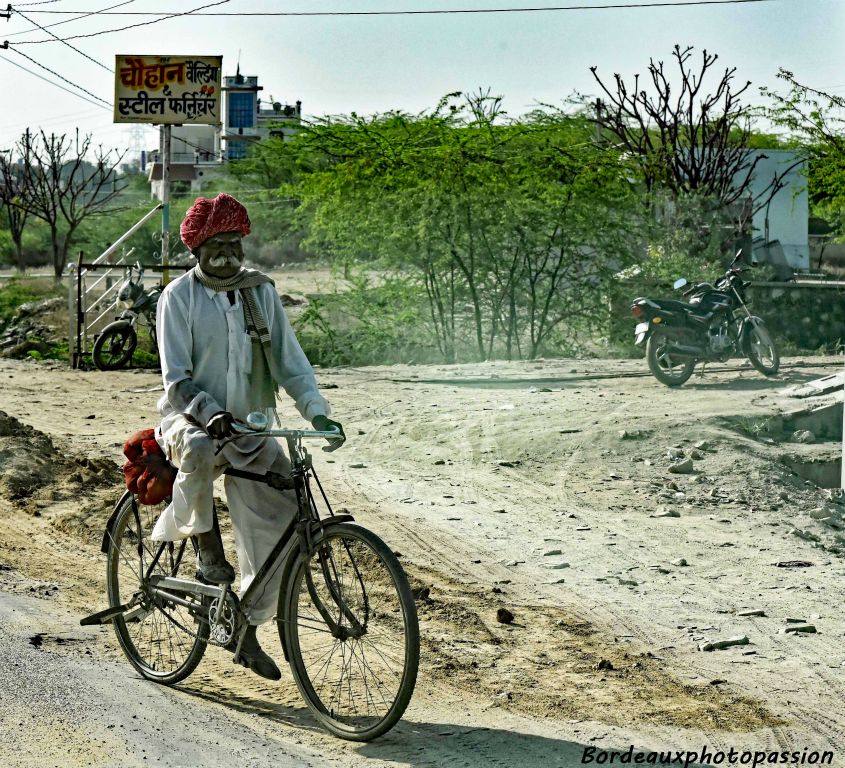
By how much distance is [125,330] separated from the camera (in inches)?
690

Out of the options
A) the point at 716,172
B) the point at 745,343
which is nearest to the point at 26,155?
the point at 716,172

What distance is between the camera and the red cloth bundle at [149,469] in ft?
15.0

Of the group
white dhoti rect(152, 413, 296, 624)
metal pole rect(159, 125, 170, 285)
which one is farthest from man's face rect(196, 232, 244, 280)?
metal pole rect(159, 125, 170, 285)

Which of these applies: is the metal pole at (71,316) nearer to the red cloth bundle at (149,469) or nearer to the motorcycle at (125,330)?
the motorcycle at (125,330)

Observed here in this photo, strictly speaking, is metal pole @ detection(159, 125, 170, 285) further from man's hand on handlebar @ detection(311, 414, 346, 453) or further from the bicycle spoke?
the bicycle spoke

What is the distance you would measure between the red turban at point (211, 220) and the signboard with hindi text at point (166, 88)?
17.6m

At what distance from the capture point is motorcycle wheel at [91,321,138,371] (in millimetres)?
17422

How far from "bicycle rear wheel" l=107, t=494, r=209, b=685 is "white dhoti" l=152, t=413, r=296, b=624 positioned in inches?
16.4

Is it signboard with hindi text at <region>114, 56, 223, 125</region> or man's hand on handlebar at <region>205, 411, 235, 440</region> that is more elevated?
signboard with hindi text at <region>114, 56, 223, 125</region>

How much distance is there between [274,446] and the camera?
4441mm

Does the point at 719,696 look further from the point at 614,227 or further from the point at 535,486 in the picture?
the point at 614,227

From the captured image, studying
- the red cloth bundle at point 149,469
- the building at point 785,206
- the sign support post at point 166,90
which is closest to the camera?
the red cloth bundle at point 149,469

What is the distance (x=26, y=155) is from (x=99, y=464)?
134 feet

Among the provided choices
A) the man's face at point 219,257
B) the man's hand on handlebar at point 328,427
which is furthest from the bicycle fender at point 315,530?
the man's face at point 219,257
